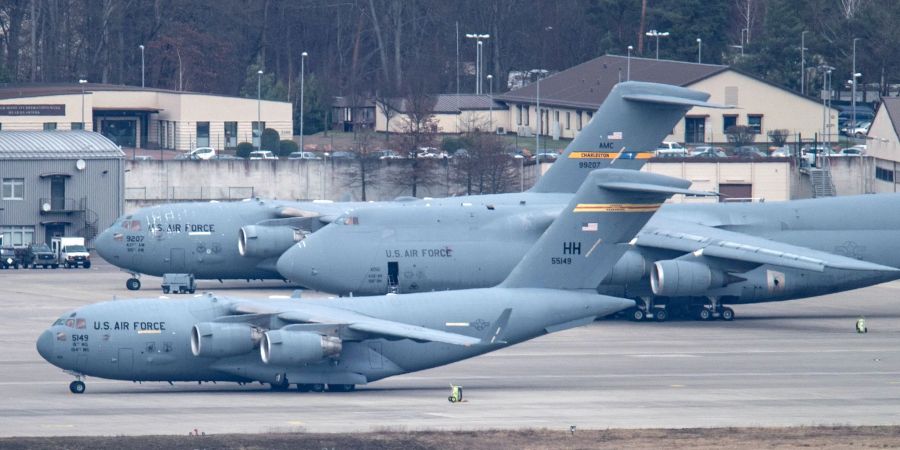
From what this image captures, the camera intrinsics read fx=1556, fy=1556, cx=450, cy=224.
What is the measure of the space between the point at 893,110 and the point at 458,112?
38.0 metres

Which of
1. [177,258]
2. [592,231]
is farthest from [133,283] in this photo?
[592,231]

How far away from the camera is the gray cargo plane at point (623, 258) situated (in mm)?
50125

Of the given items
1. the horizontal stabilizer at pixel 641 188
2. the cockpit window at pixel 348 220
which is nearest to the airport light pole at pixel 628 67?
the cockpit window at pixel 348 220

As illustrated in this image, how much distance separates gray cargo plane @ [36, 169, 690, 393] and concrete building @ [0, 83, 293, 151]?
61899mm

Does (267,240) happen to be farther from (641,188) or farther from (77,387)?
(641,188)

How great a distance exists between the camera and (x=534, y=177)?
84500 mm

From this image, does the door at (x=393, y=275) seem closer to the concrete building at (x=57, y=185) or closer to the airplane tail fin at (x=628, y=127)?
the airplane tail fin at (x=628, y=127)

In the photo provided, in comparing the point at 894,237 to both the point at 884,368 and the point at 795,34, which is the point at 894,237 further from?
the point at 795,34

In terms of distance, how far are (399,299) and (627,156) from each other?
17499 mm

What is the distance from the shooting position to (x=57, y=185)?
72812mm

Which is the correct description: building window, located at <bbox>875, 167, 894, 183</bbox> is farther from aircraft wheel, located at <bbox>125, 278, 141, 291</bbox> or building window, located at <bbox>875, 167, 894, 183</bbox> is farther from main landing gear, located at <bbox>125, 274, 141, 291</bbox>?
aircraft wheel, located at <bbox>125, 278, 141, 291</bbox>

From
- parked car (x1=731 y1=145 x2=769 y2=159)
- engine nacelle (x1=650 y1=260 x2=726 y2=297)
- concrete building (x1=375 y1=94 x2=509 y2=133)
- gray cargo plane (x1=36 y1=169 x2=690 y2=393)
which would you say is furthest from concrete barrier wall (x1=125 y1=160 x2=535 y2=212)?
gray cargo plane (x1=36 y1=169 x2=690 y2=393)

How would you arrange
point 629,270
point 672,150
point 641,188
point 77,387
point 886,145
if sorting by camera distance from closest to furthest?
point 77,387 → point 641,188 → point 629,270 → point 886,145 → point 672,150

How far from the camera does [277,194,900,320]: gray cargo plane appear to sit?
1973 inches
